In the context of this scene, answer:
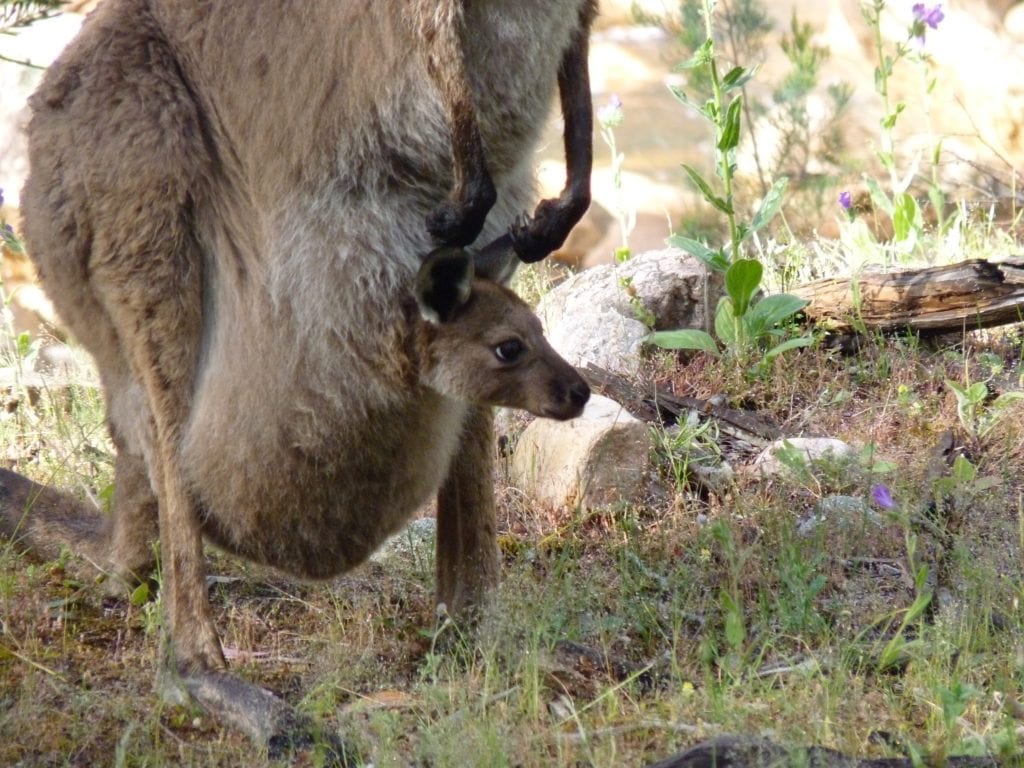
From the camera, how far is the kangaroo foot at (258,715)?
3.70 metres

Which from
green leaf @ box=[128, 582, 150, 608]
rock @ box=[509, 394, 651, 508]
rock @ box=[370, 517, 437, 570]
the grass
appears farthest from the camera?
rock @ box=[509, 394, 651, 508]

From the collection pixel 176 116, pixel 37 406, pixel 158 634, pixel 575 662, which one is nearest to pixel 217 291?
pixel 176 116

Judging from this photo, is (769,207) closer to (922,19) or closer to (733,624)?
(922,19)

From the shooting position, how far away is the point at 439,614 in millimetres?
4613

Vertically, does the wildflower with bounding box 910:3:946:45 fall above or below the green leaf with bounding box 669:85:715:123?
above

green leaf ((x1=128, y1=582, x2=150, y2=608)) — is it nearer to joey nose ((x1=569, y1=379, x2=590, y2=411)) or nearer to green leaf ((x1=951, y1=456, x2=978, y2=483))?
joey nose ((x1=569, y1=379, x2=590, y2=411))

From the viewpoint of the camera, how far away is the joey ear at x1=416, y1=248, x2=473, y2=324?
13.0 feet

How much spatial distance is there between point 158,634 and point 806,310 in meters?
3.21

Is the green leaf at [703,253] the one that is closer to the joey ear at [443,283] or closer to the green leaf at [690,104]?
the green leaf at [690,104]

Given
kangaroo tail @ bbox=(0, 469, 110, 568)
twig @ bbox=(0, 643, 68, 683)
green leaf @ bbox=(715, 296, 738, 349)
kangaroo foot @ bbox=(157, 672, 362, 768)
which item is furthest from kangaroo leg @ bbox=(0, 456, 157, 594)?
green leaf @ bbox=(715, 296, 738, 349)

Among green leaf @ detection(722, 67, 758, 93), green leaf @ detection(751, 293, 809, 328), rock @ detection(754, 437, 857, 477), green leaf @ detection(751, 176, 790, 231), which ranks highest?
green leaf @ detection(722, 67, 758, 93)

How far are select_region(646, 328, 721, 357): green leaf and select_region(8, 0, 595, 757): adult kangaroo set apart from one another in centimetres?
163

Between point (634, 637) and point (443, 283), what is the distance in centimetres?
130

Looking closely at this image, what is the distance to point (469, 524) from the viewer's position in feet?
15.2
